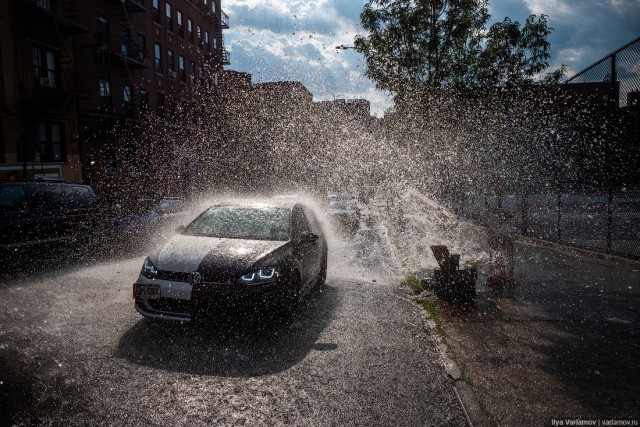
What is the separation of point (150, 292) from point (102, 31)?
81.4ft

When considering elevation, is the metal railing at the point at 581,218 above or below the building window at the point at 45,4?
below

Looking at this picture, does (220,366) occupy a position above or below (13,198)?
below

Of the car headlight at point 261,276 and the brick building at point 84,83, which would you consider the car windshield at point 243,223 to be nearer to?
the car headlight at point 261,276

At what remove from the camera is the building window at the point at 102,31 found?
24.1m

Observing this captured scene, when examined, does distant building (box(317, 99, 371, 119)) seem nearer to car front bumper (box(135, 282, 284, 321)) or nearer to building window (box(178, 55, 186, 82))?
building window (box(178, 55, 186, 82))

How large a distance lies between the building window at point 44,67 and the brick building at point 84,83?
0.05 meters

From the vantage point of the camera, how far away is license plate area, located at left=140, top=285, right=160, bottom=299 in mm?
4879

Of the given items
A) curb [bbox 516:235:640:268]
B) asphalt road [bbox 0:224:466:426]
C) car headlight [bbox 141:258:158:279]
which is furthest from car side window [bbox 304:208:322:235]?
curb [bbox 516:235:640:268]

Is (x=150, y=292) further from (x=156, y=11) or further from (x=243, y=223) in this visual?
(x=156, y=11)

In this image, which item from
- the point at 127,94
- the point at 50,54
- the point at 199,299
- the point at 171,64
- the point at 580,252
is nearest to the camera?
the point at 199,299

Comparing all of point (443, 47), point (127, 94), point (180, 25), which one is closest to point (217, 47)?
point (180, 25)

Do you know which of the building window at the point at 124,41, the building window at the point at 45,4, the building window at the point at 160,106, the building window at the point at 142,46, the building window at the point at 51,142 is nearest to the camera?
the building window at the point at 45,4

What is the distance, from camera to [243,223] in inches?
246

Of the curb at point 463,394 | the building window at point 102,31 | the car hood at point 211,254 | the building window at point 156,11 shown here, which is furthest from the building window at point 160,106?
the curb at point 463,394
